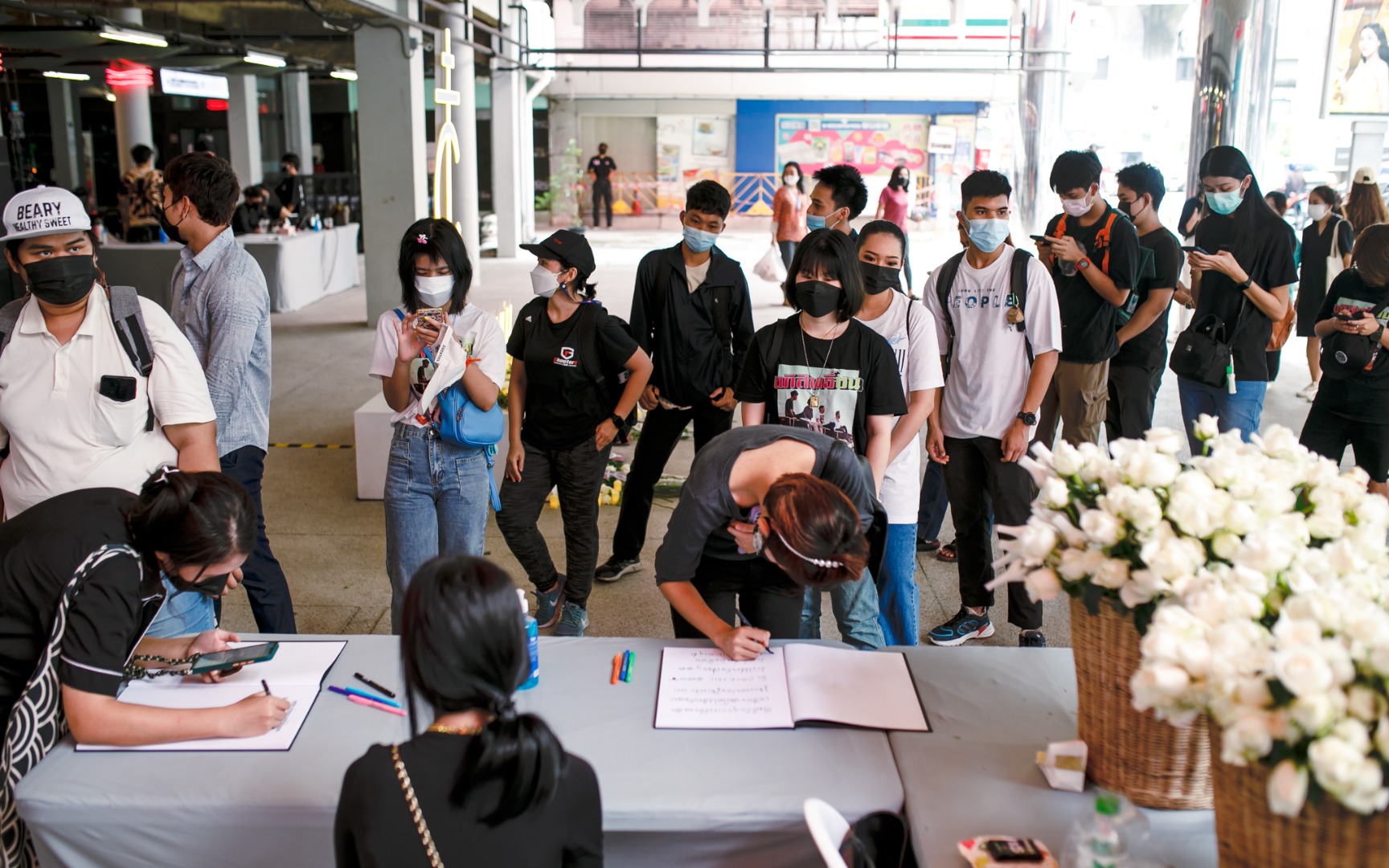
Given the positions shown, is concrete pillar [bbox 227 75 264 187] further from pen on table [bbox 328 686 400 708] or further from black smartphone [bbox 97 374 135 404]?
pen on table [bbox 328 686 400 708]

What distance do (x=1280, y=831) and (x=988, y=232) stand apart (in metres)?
2.52

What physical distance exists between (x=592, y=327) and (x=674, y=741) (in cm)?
191

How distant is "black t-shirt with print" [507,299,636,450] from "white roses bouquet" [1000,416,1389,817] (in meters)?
2.04

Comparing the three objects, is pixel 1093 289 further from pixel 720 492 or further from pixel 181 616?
pixel 181 616

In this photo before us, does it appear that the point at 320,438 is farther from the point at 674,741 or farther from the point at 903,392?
the point at 674,741

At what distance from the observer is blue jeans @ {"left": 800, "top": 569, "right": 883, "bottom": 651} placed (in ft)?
9.76

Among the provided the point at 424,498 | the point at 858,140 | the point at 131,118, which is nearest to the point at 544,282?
the point at 424,498

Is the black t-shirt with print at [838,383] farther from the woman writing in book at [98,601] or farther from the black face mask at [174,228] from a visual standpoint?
the black face mask at [174,228]

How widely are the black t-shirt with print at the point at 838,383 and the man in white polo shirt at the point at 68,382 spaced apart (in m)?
1.65

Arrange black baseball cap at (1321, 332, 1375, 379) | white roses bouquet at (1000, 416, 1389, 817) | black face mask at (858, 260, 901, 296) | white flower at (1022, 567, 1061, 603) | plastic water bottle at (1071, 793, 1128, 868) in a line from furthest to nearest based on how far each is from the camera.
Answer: black baseball cap at (1321, 332, 1375, 379) < black face mask at (858, 260, 901, 296) < white flower at (1022, 567, 1061, 603) < plastic water bottle at (1071, 793, 1128, 868) < white roses bouquet at (1000, 416, 1389, 817)

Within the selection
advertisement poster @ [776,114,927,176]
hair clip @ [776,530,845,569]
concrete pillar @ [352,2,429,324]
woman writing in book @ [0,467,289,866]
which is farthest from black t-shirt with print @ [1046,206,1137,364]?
advertisement poster @ [776,114,927,176]

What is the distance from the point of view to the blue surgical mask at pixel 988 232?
3631 millimetres

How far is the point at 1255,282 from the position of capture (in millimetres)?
4461

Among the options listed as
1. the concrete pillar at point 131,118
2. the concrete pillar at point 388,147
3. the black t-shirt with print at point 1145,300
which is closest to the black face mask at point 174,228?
the black t-shirt with print at point 1145,300
